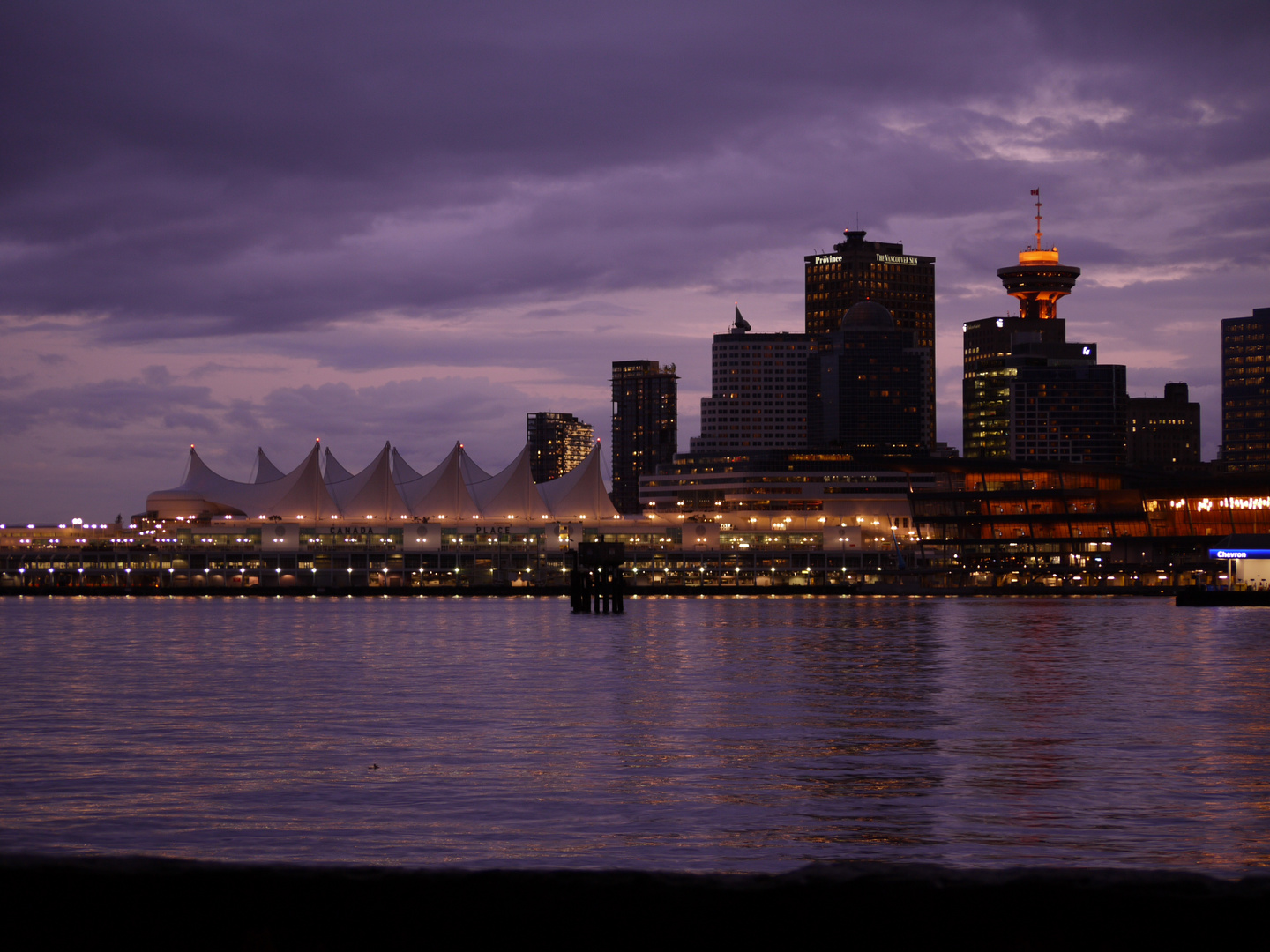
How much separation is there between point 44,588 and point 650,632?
110765mm

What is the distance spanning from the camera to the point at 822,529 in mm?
168250

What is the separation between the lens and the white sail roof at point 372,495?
15150 cm

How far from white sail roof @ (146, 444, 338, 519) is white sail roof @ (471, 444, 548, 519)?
17.4 meters

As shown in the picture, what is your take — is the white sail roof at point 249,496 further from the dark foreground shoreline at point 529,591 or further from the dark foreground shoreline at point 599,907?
the dark foreground shoreline at point 599,907

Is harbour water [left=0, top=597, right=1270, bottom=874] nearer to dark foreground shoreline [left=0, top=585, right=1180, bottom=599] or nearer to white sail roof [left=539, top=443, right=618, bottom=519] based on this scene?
dark foreground shoreline [left=0, top=585, right=1180, bottom=599]

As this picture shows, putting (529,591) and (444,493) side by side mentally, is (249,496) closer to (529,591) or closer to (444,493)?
(444,493)

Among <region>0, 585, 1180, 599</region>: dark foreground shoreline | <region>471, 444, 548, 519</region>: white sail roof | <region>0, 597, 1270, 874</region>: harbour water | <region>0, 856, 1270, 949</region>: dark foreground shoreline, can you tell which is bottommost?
<region>0, 585, 1180, 599</region>: dark foreground shoreline

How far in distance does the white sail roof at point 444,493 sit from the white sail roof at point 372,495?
1612 mm

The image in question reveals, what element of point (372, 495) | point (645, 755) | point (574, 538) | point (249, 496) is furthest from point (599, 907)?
point (249, 496)

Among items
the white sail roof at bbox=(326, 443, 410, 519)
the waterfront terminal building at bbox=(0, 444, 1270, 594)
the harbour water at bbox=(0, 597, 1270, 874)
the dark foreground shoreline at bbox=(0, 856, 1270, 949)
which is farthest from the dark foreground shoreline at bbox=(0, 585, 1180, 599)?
the dark foreground shoreline at bbox=(0, 856, 1270, 949)

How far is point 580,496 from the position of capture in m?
163

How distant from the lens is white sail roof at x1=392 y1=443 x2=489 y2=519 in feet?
504

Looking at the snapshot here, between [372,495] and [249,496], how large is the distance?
16.2m

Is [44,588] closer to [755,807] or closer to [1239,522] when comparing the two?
[1239,522]
